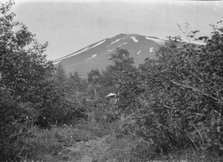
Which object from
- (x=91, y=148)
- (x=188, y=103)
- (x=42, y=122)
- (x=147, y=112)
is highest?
(x=188, y=103)

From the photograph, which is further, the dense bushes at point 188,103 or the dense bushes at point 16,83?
the dense bushes at point 16,83

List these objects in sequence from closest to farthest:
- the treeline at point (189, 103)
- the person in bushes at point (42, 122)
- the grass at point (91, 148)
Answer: the treeline at point (189, 103)
the grass at point (91, 148)
the person in bushes at point (42, 122)

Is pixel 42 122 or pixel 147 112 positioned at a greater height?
pixel 147 112

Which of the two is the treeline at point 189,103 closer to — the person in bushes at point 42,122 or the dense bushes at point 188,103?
the dense bushes at point 188,103

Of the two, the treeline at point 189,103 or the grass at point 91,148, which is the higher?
the treeline at point 189,103

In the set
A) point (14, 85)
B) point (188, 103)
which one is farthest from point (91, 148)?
point (188, 103)

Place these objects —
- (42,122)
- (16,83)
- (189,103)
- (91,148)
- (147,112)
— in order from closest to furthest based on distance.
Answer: (189,103) → (147,112) → (16,83) → (91,148) → (42,122)

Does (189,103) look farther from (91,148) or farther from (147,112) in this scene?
(91,148)

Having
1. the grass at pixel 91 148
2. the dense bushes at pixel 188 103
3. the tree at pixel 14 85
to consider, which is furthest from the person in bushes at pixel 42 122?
the dense bushes at pixel 188 103

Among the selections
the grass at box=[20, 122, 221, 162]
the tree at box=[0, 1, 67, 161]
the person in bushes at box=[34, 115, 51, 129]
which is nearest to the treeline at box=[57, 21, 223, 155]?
the grass at box=[20, 122, 221, 162]

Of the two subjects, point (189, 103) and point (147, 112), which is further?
point (147, 112)

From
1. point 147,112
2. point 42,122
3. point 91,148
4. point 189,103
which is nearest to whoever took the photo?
point 189,103

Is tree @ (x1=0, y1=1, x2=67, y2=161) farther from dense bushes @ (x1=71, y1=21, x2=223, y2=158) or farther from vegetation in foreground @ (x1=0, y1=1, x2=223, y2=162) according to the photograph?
dense bushes @ (x1=71, y1=21, x2=223, y2=158)

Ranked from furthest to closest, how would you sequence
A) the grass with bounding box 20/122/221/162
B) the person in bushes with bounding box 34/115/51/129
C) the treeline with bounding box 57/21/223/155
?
1. the person in bushes with bounding box 34/115/51/129
2. the grass with bounding box 20/122/221/162
3. the treeline with bounding box 57/21/223/155
